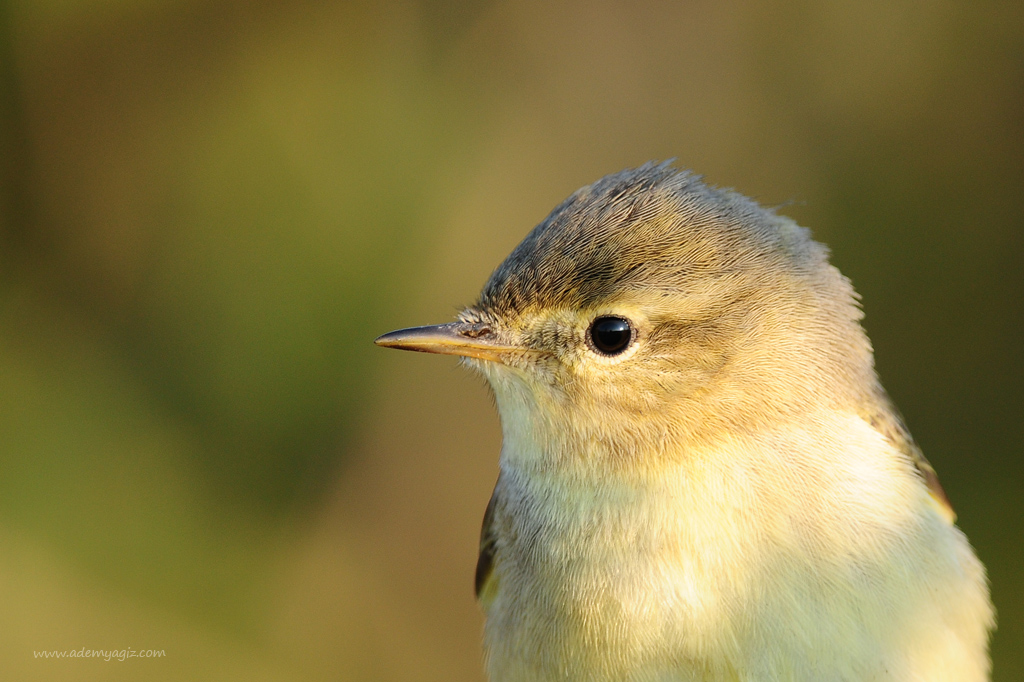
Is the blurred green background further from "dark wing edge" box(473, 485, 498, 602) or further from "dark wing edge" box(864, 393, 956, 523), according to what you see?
"dark wing edge" box(864, 393, 956, 523)

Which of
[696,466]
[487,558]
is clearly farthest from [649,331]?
[487,558]

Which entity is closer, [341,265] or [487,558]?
[487,558]

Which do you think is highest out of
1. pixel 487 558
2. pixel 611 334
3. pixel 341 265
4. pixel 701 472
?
pixel 611 334

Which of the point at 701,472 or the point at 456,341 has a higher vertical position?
the point at 456,341

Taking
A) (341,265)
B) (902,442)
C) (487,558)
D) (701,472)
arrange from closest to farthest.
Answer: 1. (701,472)
2. (902,442)
3. (487,558)
4. (341,265)

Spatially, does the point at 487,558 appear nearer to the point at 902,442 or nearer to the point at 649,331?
the point at 649,331

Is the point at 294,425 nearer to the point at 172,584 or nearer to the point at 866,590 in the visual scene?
the point at 172,584

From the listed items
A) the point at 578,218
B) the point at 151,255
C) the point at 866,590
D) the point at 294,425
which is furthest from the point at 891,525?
the point at 151,255

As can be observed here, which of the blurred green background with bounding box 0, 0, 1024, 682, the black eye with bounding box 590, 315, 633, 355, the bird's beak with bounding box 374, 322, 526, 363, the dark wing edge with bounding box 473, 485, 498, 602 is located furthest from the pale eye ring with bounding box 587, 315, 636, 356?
the blurred green background with bounding box 0, 0, 1024, 682
